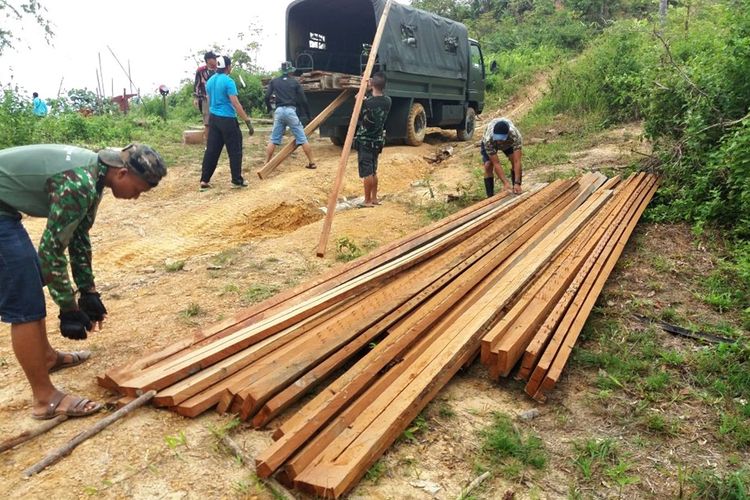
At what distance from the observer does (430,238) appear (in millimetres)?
4984

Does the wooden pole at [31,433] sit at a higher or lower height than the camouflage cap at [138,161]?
lower

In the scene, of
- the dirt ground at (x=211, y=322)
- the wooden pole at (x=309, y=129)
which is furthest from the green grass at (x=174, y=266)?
the wooden pole at (x=309, y=129)

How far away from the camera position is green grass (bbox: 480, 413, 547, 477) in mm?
2441

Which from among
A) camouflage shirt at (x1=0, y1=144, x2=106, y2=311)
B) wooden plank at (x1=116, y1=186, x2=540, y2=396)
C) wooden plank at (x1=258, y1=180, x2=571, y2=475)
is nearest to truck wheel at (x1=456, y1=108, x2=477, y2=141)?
wooden plank at (x1=116, y1=186, x2=540, y2=396)

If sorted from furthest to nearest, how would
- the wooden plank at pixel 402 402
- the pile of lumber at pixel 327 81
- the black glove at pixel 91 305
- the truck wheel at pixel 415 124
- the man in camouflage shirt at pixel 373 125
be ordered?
the truck wheel at pixel 415 124, the pile of lumber at pixel 327 81, the man in camouflage shirt at pixel 373 125, the black glove at pixel 91 305, the wooden plank at pixel 402 402

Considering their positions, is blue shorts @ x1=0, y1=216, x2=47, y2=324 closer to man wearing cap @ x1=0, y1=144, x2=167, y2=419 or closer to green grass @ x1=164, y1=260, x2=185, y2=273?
man wearing cap @ x1=0, y1=144, x2=167, y2=419

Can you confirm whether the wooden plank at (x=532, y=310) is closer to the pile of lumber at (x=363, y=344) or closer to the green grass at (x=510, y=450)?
the pile of lumber at (x=363, y=344)

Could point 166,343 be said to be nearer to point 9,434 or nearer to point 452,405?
→ point 9,434

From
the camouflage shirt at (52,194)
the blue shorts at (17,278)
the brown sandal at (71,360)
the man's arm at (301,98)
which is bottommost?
the brown sandal at (71,360)

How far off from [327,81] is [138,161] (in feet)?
23.2

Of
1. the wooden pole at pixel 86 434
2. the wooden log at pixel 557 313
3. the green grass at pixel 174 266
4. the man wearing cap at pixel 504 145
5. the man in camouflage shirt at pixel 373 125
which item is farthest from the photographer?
the man in camouflage shirt at pixel 373 125

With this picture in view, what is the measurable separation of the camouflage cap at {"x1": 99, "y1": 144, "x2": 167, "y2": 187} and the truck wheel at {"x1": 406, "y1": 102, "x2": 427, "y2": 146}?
8.37m

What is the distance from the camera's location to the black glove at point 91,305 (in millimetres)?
2908

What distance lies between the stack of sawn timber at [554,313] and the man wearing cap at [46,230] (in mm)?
2204
